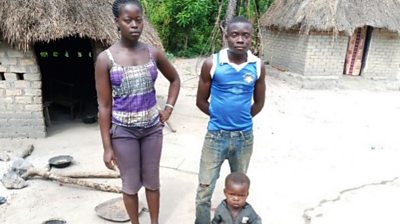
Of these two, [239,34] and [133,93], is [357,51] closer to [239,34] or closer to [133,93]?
[239,34]

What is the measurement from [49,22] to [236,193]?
4.04 meters

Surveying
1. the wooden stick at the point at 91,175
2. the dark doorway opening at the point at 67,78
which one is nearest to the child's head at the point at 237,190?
the wooden stick at the point at 91,175

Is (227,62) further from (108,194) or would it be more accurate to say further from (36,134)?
(36,134)

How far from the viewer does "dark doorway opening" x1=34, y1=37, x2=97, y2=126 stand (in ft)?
22.7

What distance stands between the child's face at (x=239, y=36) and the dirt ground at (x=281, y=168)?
72.1 inches

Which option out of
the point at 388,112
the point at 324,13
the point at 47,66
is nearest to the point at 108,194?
the point at 47,66

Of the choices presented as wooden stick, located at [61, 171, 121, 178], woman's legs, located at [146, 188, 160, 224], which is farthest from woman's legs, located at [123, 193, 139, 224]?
wooden stick, located at [61, 171, 121, 178]

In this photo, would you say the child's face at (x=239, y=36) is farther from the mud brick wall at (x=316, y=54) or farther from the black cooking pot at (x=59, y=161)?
the mud brick wall at (x=316, y=54)

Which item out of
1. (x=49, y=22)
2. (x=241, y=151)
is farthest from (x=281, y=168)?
(x=49, y=22)

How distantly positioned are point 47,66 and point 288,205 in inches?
248

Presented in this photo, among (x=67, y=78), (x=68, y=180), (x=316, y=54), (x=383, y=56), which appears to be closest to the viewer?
(x=68, y=180)

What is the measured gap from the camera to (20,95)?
5410 millimetres

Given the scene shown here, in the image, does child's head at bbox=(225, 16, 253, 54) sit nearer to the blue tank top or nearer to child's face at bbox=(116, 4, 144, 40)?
the blue tank top

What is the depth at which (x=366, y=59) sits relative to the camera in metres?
11.5
